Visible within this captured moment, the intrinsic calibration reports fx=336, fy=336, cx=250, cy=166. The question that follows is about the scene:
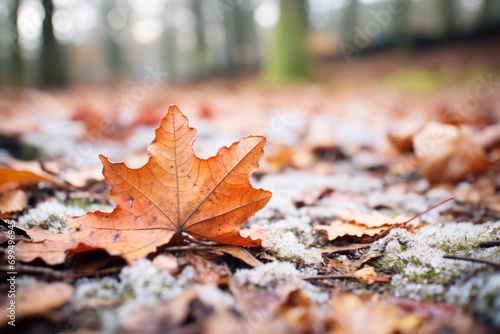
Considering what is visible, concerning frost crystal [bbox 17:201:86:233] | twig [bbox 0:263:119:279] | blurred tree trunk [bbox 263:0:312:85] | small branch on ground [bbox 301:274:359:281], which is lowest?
small branch on ground [bbox 301:274:359:281]

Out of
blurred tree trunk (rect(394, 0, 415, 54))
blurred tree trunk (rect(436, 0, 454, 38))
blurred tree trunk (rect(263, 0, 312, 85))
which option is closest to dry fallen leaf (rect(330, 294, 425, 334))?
blurred tree trunk (rect(263, 0, 312, 85))

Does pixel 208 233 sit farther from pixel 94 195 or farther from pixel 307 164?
pixel 307 164

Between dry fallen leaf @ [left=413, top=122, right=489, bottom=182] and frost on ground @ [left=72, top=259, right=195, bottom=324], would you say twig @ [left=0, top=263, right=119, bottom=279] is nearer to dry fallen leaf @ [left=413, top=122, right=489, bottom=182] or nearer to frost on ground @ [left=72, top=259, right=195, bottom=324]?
frost on ground @ [left=72, top=259, right=195, bottom=324]

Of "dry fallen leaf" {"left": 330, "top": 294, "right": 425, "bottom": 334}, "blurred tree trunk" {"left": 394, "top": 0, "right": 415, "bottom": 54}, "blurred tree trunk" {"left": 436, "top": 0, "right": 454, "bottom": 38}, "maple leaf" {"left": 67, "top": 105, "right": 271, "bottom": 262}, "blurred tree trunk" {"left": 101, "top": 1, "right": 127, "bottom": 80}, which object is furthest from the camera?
"blurred tree trunk" {"left": 101, "top": 1, "right": 127, "bottom": 80}

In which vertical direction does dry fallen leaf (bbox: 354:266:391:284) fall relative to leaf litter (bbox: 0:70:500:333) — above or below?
below

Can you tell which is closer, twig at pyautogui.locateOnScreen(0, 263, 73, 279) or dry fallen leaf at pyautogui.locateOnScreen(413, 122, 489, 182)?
twig at pyautogui.locateOnScreen(0, 263, 73, 279)

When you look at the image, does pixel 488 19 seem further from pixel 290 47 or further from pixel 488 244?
pixel 488 244
